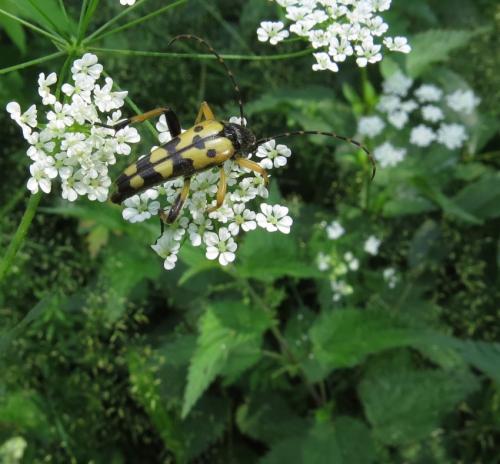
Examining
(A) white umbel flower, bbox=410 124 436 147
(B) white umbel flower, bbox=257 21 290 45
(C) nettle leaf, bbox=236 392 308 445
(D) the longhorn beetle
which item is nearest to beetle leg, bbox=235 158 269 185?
Answer: (D) the longhorn beetle

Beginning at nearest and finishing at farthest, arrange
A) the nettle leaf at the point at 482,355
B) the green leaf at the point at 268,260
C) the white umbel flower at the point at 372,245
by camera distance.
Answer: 1. the green leaf at the point at 268,260
2. the nettle leaf at the point at 482,355
3. the white umbel flower at the point at 372,245

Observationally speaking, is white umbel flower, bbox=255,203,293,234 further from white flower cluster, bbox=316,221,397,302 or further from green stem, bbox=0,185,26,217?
green stem, bbox=0,185,26,217

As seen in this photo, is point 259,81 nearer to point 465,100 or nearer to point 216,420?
point 465,100

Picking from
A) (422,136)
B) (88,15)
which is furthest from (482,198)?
(88,15)

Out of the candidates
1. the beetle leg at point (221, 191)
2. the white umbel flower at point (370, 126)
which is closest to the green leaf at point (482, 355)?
the white umbel flower at point (370, 126)

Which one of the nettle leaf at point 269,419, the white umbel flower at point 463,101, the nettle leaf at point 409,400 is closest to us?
the nettle leaf at point 409,400

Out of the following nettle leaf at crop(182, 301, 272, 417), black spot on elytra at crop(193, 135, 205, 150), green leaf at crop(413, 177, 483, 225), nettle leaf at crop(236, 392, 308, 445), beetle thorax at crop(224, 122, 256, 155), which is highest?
black spot on elytra at crop(193, 135, 205, 150)

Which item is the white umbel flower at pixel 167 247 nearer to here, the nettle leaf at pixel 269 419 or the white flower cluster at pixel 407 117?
the nettle leaf at pixel 269 419

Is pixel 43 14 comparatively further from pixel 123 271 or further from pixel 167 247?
pixel 123 271
